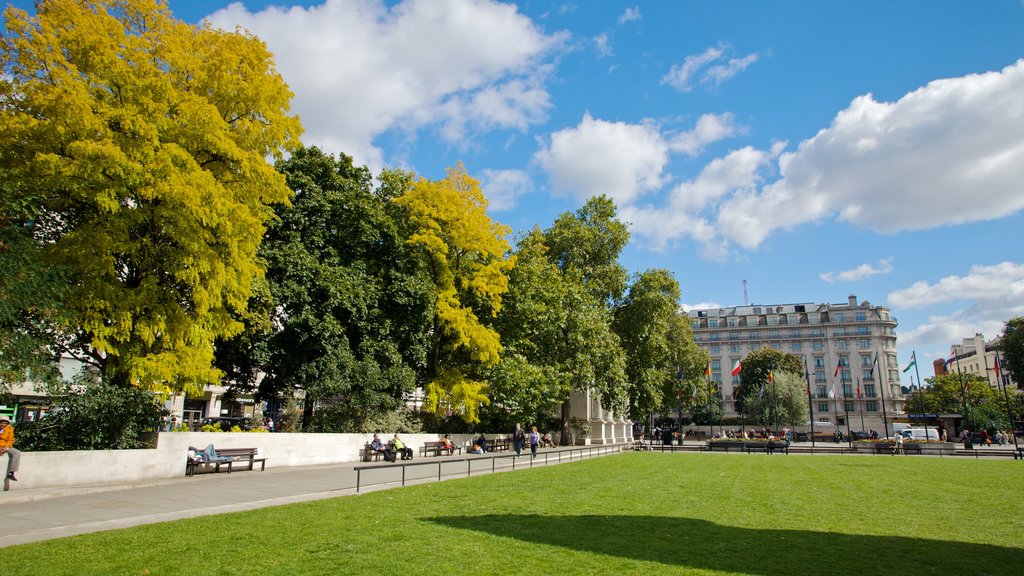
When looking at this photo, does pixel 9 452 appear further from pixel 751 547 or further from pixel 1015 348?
pixel 1015 348

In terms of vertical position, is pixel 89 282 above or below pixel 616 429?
above

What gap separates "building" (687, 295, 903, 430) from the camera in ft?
356

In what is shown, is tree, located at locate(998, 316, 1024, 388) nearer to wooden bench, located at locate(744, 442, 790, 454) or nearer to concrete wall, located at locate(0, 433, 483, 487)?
wooden bench, located at locate(744, 442, 790, 454)

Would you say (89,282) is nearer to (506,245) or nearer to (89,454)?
(89,454)

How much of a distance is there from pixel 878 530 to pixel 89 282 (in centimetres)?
1812

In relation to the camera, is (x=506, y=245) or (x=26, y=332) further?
(x=506, y=245)

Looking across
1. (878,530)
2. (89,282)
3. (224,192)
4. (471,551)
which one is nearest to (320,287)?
(224,192)

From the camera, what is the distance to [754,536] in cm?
907

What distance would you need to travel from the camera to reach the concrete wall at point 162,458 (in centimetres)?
1295

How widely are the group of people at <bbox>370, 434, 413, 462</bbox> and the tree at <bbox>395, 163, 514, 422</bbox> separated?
345 cm

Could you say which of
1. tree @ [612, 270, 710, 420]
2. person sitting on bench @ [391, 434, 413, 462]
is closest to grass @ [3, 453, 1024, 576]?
person sitting on bench @ [391, 434, 413, 462]

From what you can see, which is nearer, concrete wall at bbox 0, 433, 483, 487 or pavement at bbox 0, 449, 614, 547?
pavement at bbox 0, 449, 614, 547

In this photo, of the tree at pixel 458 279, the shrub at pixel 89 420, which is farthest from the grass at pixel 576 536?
the tree at pixel 458 279

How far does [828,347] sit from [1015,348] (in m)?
38.1
